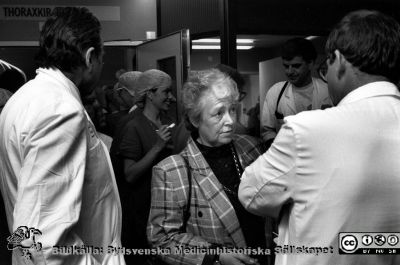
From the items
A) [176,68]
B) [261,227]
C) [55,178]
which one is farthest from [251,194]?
[176,68]

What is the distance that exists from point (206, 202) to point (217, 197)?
0.05 meters

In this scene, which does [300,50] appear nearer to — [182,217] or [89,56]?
[182,217]

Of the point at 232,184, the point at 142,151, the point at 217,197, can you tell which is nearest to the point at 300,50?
the point at 142,151

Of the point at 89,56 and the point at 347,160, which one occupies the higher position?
the point at 89,56

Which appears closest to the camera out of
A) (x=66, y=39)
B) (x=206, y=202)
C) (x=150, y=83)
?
(x=66, y=39)

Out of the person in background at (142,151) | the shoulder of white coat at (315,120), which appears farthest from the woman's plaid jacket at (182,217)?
the person in background at (142,151)

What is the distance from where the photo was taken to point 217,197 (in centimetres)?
223

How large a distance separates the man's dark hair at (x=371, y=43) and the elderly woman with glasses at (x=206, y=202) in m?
0.87

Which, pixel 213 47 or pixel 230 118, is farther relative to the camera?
pixel 213 47

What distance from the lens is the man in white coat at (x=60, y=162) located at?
5.18 feet

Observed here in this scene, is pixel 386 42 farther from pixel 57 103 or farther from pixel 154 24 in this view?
pixel 154 24

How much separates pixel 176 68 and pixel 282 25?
1118 mm

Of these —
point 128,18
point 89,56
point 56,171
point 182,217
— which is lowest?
point 182,217

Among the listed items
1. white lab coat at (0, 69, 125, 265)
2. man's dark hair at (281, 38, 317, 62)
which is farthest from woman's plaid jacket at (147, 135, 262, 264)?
man's dark hair at (281, 38, 317, 62)
